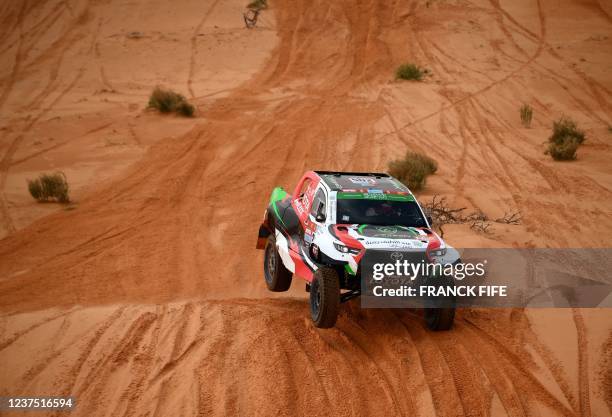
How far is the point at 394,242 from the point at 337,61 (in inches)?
846

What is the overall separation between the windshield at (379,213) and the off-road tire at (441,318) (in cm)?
134

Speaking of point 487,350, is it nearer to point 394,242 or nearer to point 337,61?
point 394,242

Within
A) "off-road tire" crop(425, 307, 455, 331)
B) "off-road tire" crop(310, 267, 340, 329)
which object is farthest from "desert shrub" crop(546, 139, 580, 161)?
"off-road tire" crop(310, 267, 340, 329)

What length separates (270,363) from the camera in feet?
26.8

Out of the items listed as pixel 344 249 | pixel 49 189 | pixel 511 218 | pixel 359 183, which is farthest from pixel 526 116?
pixel 344 249

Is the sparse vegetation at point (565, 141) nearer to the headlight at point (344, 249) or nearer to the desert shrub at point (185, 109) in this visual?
Answer: the desert shrub at point (185, 109)

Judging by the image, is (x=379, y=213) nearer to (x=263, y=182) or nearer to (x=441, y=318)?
(x=441, y=318)

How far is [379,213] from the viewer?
9.77 meters

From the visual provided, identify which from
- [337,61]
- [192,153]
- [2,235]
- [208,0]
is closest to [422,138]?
[192,153]

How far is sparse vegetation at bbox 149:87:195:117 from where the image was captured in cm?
2311

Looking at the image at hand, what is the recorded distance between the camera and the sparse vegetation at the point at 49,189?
1633cm

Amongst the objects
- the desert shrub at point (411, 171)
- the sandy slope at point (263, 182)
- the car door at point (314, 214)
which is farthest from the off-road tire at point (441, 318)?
the desert shrub at point (411, 171)

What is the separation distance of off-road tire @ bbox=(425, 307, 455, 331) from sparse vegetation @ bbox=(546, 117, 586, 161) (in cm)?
1105

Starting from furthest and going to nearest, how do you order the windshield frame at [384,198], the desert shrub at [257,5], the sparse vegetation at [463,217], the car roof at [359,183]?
the desert shrub at [257,5], the sparse vegetation at [463,217], the car roof at [359,183], the windshield frame at [384,198]
